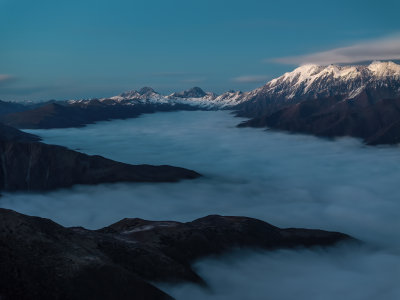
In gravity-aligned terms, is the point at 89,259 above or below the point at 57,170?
above

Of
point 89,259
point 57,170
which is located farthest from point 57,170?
point 89,259

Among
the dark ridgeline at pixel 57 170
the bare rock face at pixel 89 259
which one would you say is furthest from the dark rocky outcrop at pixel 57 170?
the bare rock face at pixel 89 259

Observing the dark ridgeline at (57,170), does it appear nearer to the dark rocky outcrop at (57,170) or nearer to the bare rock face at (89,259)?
the dark rocky outcrop at (57,170)

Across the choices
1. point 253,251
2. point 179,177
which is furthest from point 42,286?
point 179,177

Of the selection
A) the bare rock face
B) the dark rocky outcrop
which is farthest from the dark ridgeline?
the bare rock face

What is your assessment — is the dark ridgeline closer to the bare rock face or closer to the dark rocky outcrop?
the dark rocky outcrop

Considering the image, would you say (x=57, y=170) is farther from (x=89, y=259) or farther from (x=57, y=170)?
(x=89, y=259)
